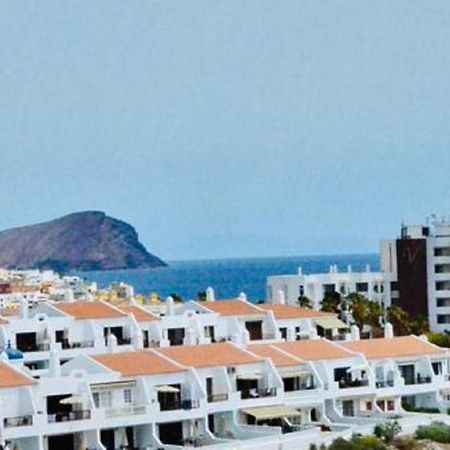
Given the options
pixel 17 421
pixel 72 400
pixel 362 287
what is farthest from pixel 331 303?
pixel 17 421

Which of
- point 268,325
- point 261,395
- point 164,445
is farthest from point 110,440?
point 268,325

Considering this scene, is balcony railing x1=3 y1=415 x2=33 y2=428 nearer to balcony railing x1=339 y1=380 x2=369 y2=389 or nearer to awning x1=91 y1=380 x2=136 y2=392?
awning x1=91 y1=380 x2=136 y2=392

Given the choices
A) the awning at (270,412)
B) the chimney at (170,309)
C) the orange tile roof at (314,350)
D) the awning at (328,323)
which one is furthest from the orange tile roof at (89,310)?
the awning at (270,412)

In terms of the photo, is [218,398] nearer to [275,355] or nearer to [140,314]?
[275,355]

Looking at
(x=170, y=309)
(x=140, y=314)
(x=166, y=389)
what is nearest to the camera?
(x=166, y=389)

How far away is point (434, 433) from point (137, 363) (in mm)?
10975

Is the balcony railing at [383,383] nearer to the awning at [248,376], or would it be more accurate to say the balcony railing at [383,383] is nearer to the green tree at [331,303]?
the awning at [248,376]

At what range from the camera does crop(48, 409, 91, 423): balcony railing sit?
4997 cm

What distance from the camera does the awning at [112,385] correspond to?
170 ft

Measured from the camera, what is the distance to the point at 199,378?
5478 cm

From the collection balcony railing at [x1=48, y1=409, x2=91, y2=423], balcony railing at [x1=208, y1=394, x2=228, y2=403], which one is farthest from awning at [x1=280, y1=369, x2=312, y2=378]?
balcony railing at [x1=48, y1=409, x2=91, y2=423]

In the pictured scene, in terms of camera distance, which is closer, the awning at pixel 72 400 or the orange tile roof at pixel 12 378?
the orange tile roof at pixel 12 378

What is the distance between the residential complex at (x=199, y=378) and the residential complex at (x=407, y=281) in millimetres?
28207

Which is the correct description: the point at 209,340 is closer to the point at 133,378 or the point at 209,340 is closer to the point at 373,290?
the point at 133,378
